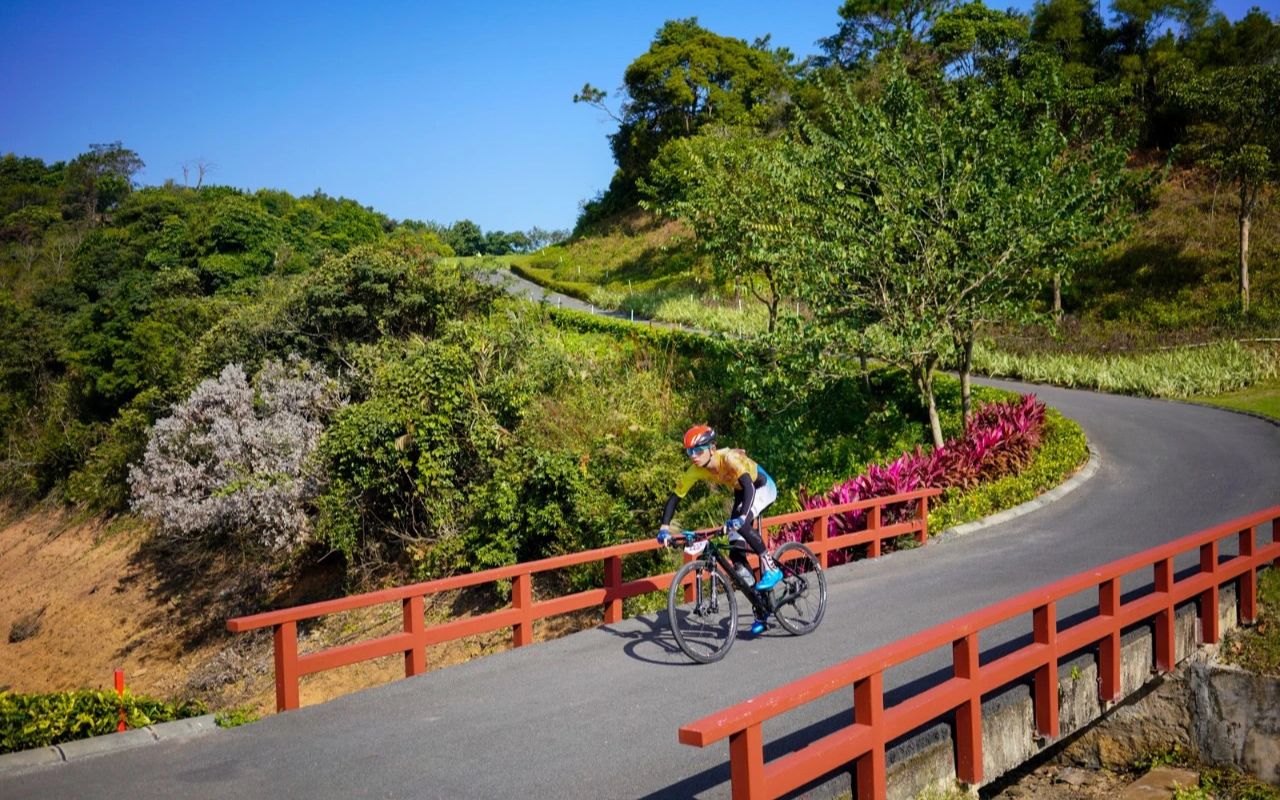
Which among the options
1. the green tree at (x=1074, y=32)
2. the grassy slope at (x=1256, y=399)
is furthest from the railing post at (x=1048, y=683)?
the green tree at (x=1074, y=32)

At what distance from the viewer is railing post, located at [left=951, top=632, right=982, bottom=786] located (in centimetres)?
661

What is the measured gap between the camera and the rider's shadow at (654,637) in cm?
885

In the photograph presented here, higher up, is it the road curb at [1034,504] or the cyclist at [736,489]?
the cyclist at [736,489]

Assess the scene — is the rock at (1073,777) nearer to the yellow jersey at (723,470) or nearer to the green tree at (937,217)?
the yellow jersey at (723,470)

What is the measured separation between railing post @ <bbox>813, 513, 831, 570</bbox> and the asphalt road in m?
0.33

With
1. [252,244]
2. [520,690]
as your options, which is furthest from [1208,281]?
[252,244]

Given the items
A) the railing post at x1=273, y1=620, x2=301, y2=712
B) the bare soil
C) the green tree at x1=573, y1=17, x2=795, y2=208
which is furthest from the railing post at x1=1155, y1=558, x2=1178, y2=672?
the green tree at x1=573, y1=17, x2=795, y2=208

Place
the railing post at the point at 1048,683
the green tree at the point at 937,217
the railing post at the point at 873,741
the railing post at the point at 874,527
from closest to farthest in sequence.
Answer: the railing post at the point at 873,741 → the railing post at the point at 1048,683 → the railing post at the point at 874,527 → the green tree at the point at 937,217

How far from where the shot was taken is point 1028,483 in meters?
16.3

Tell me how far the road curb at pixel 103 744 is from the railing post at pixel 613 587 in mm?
4095

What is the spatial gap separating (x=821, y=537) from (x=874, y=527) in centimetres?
110

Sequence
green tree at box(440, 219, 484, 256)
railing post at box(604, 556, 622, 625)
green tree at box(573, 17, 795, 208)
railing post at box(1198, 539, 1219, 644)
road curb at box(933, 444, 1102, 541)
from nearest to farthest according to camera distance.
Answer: railing post at box(1198, 539, 1219, 644) → railing post at box(604, 556, 622, 625) → road curb at box(933, 444, 1102, 541) → green tree at box(573, 17, 795, 208) → green tree at box(440, 219, 484, 256)

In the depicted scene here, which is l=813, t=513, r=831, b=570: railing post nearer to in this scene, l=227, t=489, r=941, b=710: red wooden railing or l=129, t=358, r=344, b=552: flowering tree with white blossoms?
l=227, t=489, r=941, b=710: red wooden railing

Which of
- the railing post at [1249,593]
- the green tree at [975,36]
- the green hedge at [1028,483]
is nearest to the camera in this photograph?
the railing post at [1249,593]
